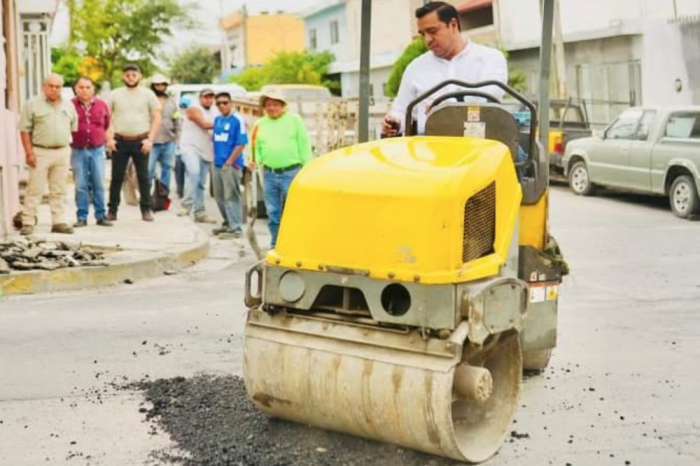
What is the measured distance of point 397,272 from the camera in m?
4.90

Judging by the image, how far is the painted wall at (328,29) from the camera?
58.1 metres

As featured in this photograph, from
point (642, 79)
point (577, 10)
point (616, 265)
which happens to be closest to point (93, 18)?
point (577, 10)

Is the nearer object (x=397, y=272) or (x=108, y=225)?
(x=397, y=272)

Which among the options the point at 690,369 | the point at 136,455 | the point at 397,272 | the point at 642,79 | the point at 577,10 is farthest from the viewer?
the point at 577,10

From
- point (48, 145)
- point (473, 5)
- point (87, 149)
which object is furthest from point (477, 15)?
point (48, 145)

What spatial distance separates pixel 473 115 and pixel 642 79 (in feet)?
83.3

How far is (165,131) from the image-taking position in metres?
16.2

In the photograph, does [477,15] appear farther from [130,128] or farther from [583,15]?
[130,128]

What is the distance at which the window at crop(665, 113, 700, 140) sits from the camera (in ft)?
55.3

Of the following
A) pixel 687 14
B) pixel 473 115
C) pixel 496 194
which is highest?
pixel 687 14

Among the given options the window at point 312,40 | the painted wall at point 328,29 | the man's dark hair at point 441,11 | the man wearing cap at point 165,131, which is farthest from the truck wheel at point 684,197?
the window at point 312,40

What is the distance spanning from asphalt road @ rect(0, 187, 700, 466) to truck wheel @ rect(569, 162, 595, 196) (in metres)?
8.05

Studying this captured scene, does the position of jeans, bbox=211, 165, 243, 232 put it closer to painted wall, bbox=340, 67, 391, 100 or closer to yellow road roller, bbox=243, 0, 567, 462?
yellow road roller, bbox=243, 0, 567, 462

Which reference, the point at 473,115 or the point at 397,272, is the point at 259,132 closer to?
the point at 473,115
